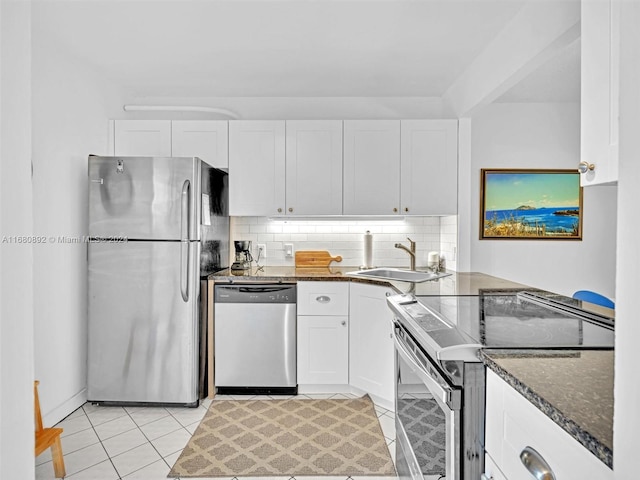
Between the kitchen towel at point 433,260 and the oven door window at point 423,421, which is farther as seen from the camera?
the kitchen towel at point 433,260

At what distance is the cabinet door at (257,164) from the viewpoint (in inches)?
138

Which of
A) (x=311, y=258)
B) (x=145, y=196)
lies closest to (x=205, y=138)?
(x=145, y=196)

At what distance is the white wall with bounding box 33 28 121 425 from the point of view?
2572mm

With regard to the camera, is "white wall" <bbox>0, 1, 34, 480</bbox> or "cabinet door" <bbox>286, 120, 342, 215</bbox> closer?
"white wall" <bbox>0, 1, 34, 480</bbox>

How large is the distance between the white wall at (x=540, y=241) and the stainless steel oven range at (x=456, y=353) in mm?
1920

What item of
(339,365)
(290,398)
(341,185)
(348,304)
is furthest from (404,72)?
(290,398)

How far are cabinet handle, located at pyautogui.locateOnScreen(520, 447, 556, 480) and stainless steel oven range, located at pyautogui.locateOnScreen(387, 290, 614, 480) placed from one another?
278 mm

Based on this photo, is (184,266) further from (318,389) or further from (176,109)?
(176,109)

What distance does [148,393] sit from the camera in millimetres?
2928

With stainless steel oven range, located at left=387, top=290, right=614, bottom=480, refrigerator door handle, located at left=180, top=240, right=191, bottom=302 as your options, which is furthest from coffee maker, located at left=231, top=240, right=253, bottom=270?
stainless steel oven range, located at left=387, top=290, right=614, bottom=480

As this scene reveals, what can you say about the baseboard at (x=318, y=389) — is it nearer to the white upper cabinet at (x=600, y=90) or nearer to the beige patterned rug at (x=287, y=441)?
the beige patterned rug at (x=287, y=441)

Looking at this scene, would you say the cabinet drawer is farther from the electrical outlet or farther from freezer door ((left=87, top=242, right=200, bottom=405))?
freezer door ((left=87, top=242, right=200, bottom=405))

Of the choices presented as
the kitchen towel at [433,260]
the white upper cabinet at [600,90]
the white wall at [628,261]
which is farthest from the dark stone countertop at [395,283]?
the white wall at [628,261]

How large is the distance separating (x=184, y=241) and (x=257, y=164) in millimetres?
996
